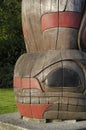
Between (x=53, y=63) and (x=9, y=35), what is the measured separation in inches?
488

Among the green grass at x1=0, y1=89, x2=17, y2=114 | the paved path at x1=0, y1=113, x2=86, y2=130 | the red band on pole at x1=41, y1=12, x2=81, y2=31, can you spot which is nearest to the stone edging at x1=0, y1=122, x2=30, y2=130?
the paved path at x1=0, y1=113, x2=86, y2=130

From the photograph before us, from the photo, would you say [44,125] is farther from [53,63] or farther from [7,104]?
[7,104]

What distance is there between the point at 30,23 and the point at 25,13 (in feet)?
0.60

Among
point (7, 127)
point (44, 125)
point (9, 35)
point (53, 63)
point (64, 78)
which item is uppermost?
point (53, 63)

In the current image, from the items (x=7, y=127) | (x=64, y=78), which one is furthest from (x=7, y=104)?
(x=64, y=78)

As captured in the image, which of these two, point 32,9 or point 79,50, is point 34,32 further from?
point 79,50

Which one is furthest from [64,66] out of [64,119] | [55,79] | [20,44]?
[20,44]

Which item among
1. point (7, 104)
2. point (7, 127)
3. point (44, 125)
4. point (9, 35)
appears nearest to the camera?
point (44, 125)

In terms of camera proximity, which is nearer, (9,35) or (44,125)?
(44,125)

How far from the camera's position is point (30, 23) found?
5555 mm

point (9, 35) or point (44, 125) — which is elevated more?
point (44, 125)

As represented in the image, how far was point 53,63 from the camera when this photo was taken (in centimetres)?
512

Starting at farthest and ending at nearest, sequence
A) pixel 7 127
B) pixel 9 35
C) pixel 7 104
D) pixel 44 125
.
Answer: pixel 9 35
pixel 7 104
pixel 7 127
pixel 44 125

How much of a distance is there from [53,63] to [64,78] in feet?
0.87
